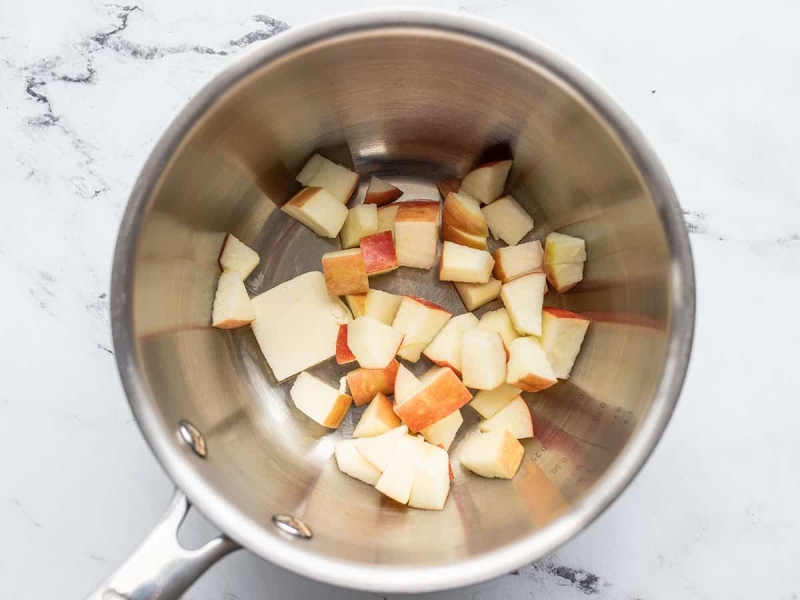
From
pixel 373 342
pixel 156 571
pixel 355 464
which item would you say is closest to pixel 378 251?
pixel 373 342

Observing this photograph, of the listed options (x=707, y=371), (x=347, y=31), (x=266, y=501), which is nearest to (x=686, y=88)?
(x=707, y=371)

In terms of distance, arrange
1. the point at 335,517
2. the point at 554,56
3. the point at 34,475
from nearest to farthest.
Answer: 1. the point at 554,56
2. the point at 335,517
3. the point at 34,475

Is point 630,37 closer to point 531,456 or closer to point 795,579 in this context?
point 531,456

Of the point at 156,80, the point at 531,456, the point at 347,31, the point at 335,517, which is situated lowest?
the point at 335,517

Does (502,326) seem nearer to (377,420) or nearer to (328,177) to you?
(377,420)

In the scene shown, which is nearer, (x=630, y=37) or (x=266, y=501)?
(x=266, y=501)

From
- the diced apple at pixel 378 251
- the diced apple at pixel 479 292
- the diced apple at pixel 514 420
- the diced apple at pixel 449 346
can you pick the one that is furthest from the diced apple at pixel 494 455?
the diced apple at pixel 378 251
